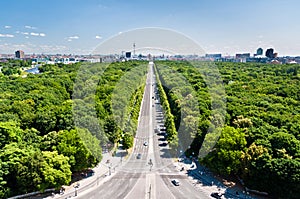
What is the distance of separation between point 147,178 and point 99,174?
4117 millimetres

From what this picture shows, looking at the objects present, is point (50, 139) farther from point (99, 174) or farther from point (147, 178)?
point (147, 178)

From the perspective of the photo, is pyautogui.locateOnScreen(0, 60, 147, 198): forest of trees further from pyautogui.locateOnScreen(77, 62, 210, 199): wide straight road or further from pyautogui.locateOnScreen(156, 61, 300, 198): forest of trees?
pyautogui.locateOnScreen(156, 61, 300, 198): forest of trees

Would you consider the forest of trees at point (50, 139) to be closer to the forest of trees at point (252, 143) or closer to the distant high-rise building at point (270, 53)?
the forest of trees at point (252, 143)

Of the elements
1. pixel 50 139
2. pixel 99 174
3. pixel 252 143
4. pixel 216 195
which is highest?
→ pixel 252 143

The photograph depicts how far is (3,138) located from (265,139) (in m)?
20.8

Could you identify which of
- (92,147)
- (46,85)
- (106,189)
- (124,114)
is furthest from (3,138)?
(46,85)

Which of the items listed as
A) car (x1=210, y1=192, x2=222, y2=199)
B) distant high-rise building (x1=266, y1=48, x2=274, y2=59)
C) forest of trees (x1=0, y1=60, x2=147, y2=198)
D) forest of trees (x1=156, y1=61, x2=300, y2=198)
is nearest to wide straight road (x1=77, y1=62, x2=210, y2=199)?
car (x1=210, y1=192, x2=222, y2=199)

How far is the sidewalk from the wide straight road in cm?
51

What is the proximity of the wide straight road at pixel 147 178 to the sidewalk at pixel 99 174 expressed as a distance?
1.67 ft

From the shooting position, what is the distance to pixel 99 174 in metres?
22.1

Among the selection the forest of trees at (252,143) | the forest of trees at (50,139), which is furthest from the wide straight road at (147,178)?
the forest of trees at (252,143)

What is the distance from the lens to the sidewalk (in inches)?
763

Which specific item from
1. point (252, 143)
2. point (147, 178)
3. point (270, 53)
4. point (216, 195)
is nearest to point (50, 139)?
point (147, 178)

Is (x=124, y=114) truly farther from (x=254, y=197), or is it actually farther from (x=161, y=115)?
(x=254, y=197)
